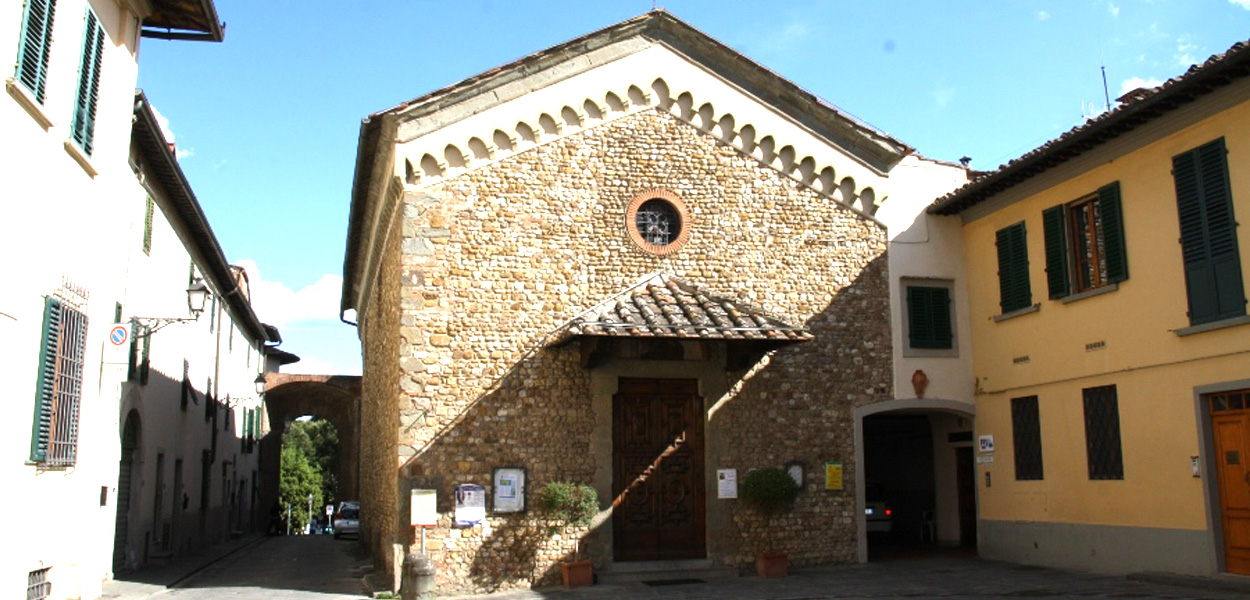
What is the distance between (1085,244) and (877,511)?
24.0 feet

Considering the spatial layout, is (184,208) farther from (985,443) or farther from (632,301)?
(985,443)

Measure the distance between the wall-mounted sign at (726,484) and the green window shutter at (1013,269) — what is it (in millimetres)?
5050

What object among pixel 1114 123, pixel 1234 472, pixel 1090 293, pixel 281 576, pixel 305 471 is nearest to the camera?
pixel 1234 472

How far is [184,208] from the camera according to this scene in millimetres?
19406

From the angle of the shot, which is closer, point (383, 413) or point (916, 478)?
point (383, 413)

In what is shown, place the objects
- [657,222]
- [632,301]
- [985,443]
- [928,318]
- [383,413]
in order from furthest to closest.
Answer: [383,413]
[928,318]
[985,443]
[657,222]
[632,301]

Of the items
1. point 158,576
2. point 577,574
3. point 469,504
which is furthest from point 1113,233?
point 158,576

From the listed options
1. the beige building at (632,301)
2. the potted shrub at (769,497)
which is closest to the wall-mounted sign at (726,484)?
the beige building at (632,301)

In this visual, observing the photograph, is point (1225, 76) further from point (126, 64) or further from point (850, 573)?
point (126, 64)

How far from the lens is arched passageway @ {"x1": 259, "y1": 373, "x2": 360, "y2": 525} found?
3197 cm

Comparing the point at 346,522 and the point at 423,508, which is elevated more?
the point at 423,508

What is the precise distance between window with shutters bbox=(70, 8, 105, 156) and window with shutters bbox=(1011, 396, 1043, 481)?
1281cm

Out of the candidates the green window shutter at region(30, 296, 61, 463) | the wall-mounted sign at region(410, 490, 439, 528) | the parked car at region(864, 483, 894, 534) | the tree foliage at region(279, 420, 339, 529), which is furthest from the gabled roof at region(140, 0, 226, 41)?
the tree foliage at region(279, 420, 339, 529)

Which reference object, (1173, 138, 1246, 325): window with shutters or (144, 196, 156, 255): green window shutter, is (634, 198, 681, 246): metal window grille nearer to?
(1173, 138, 1246, 325): window with shutters
